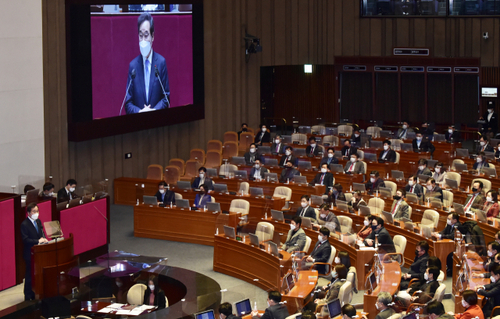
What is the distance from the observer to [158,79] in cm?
1875

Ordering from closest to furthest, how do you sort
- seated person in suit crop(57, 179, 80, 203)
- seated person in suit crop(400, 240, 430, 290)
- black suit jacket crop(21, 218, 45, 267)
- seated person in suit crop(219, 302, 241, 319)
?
seated person in suit crop(219, 302, 241, 319) → seated person in suit crop(400, 240, 430, 290) → black suit jacket crop(21, 218, 45, 267) → seated person in suit crop(57, 179, 80, 203)

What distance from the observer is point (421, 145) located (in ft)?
61.3

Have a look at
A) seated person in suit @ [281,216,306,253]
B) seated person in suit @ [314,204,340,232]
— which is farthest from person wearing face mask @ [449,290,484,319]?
seated person in suit @ [314,204,340,232]

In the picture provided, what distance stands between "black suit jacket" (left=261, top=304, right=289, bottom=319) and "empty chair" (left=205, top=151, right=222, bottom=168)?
34.1ft

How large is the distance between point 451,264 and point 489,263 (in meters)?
2.01

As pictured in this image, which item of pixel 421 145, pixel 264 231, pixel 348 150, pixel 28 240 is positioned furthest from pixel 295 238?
pixel 421 145

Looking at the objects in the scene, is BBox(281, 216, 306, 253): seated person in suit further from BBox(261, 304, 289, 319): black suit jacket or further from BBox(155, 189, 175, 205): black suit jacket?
BBox(155, 189, 175, 205): black suit jacket

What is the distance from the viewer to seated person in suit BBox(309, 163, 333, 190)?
16.2 meters

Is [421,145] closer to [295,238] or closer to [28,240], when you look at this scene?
[295,238]

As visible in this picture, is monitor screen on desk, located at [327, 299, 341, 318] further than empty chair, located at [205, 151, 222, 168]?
No

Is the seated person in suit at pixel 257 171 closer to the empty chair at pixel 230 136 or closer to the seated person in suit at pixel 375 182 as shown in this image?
the seated person in suit at pixel 375 182

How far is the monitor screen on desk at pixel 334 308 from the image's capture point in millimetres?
8891

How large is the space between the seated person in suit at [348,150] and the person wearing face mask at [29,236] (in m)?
8.87

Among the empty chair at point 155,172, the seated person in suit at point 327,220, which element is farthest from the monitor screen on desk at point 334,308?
the empty chair at point 155,172
